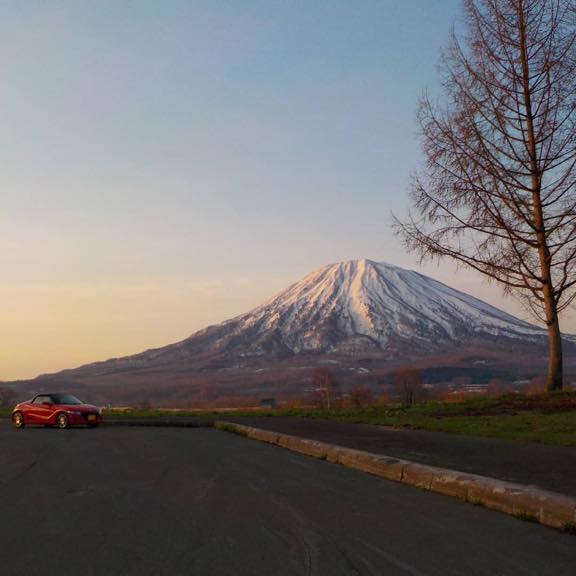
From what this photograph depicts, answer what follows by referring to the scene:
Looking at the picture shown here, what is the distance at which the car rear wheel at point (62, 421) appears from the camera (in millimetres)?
22003

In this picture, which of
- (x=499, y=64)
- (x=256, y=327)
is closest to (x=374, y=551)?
(x=499, y=64)

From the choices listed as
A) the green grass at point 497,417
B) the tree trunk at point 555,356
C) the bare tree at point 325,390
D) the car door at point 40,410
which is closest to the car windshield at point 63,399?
the car door at point 40,410

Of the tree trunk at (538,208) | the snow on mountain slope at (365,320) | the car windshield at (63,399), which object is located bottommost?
the car windshield at (63,399)

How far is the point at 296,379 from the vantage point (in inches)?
5251

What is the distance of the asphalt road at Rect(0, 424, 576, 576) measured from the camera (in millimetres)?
4816

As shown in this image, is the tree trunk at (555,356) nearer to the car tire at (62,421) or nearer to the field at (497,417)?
the field at (497,417)

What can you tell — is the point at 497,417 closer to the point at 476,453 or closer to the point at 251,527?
the point at 476,453

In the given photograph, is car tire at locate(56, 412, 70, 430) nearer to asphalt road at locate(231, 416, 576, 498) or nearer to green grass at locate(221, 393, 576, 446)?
green grass at locate(221, 393, 576, 446)

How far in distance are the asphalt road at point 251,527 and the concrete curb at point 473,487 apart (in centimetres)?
17

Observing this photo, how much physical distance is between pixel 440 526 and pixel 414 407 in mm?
15749

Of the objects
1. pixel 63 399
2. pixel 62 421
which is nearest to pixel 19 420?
pixel 63 399

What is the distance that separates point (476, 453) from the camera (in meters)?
10.2

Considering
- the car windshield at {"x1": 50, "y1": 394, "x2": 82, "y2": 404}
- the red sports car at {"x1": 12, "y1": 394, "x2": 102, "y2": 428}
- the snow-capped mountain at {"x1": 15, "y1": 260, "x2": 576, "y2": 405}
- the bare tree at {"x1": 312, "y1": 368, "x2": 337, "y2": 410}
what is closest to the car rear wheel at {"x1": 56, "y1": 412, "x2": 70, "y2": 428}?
the red sports car at {"x1": 12, "y1": 394, "x2": 102, "y2": 428}

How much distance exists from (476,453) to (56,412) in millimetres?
16023
